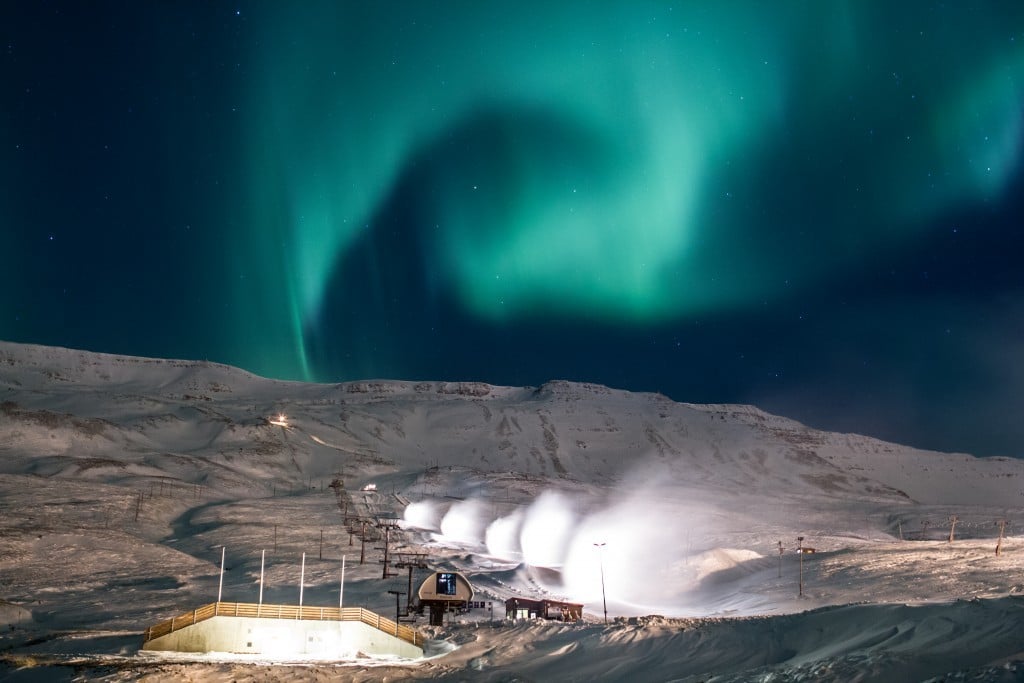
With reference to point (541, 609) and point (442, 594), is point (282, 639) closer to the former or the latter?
point (442, 594)

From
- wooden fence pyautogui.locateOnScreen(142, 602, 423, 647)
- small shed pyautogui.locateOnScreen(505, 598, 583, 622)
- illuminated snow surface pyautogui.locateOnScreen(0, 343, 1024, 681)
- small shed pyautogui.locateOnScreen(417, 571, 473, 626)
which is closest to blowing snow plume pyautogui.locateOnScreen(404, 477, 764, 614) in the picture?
illuminated snow surface pyautogui.locateOnScreen(0, 343, 1024, 681)

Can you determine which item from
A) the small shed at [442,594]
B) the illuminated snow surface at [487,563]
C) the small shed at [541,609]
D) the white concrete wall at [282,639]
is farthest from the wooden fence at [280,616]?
the small shed at [541,609]

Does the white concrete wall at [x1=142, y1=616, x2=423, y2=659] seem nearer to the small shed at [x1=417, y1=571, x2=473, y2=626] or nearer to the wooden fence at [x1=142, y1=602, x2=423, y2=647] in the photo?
the wooden fence at [x1=142, y1=602, x2=423, y2=647]

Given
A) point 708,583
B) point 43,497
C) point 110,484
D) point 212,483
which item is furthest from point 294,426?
point 708,583

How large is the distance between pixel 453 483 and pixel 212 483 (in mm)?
41352

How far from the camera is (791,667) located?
24422 mm

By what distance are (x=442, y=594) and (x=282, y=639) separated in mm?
14293

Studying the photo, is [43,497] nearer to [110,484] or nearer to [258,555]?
[110,484]

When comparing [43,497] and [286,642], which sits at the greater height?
[43,497]

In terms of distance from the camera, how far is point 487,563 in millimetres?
78000

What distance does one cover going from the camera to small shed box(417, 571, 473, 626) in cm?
5125

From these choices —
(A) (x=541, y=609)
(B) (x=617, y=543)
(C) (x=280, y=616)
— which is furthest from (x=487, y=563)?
(C) (x=280, y=616)

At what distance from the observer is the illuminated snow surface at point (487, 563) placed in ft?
100

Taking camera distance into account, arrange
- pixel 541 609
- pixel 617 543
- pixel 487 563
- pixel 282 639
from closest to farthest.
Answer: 1. pixel 282 639
2. pixel 541 609
3. pixel 487 563
4. pixel 617 543
